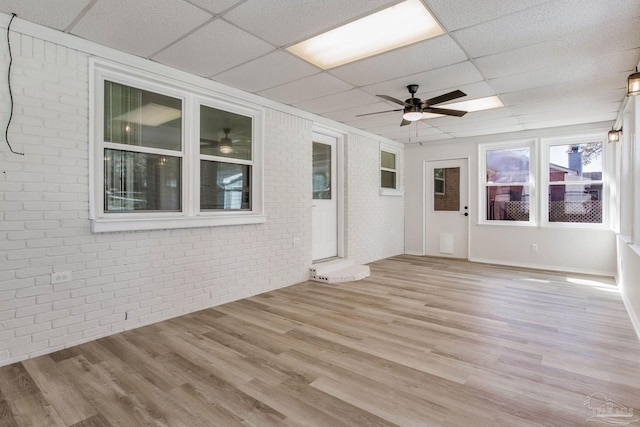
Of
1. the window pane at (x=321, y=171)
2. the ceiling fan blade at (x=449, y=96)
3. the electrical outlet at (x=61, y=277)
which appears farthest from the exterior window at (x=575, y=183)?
the electrical outlet at (x=61, y=277)

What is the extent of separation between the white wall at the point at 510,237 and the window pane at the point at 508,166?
0.28 metres

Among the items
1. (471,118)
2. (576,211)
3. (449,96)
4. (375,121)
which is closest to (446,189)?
(471,118)

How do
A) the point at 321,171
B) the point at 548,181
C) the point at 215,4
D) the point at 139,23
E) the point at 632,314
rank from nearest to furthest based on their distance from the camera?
1. the point at 215,4
2. the point at 139,23
3. the point at 632,314
4. the point at 321,171
5. the point at 548,181

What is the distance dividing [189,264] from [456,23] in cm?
350

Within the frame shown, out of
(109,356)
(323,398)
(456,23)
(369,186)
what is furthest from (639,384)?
(369,186)

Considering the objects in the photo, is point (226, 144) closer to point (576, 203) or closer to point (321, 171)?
point (321, 171)

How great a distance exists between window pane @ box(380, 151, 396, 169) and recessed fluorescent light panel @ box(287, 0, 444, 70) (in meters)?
3.99

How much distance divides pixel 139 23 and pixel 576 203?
279 inches

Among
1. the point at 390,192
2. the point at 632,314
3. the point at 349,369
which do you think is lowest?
the point at 349,369

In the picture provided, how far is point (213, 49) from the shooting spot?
3.18 meters

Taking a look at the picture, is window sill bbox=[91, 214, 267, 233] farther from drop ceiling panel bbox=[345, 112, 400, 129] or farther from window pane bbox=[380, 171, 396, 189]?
window pane bbox=[380, 171, 396, 189]

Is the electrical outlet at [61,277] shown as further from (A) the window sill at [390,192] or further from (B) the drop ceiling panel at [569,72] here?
(A) the window sill at [390,192]

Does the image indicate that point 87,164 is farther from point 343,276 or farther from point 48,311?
point 343,276

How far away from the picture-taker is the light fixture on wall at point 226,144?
168 inches
